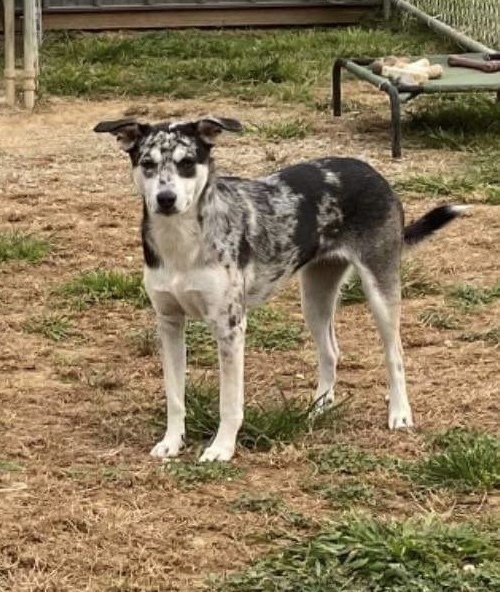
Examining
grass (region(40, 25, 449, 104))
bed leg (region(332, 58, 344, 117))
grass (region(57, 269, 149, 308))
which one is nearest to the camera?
grass (region(57, 269, 149, 308))

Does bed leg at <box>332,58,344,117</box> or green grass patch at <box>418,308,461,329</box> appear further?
bed leg at <box>332,58,344,117</box>

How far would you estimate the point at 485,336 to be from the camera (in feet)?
22.5

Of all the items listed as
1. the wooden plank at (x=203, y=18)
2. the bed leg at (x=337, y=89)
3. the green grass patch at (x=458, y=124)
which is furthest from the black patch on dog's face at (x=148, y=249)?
the wooden plank at (x=203, y=18)

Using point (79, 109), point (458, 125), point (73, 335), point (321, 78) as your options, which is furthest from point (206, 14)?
point (73, 335)

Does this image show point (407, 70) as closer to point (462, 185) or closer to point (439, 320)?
point (462, 185)

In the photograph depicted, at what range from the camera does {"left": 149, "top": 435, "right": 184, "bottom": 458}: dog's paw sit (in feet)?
17.9

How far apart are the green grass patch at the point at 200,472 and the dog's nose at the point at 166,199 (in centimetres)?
90

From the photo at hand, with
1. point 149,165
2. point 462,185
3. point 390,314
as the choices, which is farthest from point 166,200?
point 462,185

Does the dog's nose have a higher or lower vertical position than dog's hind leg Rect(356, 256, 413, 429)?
higher

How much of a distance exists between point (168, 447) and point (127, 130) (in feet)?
3.76

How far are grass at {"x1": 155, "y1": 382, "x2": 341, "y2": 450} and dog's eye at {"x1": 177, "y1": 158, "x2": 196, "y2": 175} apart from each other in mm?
1001

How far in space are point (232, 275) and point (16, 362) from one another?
1.65 meters

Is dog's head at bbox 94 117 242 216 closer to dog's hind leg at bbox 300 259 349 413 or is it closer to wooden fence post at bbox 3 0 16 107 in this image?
dog's hind leg at bbox 300 259 349 413

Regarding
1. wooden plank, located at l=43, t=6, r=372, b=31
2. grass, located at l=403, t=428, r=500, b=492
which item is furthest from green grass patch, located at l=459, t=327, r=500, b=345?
wooden plank, located at l=43, t=6, r=372, b=31
